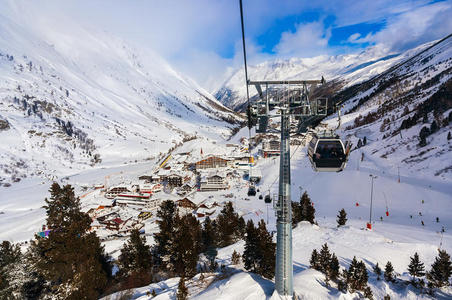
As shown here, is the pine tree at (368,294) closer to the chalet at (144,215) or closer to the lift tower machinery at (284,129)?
the lift tower machinery at (284,129)

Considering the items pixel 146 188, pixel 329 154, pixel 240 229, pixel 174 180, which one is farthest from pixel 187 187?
pixel 329 154

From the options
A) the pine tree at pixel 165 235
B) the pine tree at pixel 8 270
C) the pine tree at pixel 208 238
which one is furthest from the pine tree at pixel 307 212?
the pine tree at pixel 8 270

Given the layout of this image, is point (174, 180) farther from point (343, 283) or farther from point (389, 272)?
point (389, 272)

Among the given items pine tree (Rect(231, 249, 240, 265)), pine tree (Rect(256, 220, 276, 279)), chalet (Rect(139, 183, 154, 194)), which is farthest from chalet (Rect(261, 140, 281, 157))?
pine tree (Rect(256, 220, 276, 279))

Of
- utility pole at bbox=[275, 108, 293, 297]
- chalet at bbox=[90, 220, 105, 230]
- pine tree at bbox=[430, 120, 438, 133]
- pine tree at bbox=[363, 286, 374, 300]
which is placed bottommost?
chalet at bbox=[90, 220, 105, 230]

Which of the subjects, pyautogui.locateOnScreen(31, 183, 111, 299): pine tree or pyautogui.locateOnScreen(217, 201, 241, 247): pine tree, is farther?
pyautogui.locateOnScreen(217, 201, 241, 247): pine tree

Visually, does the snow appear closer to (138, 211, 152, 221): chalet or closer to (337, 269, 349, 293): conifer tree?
(337, 269, 349, 293): conifer tree
